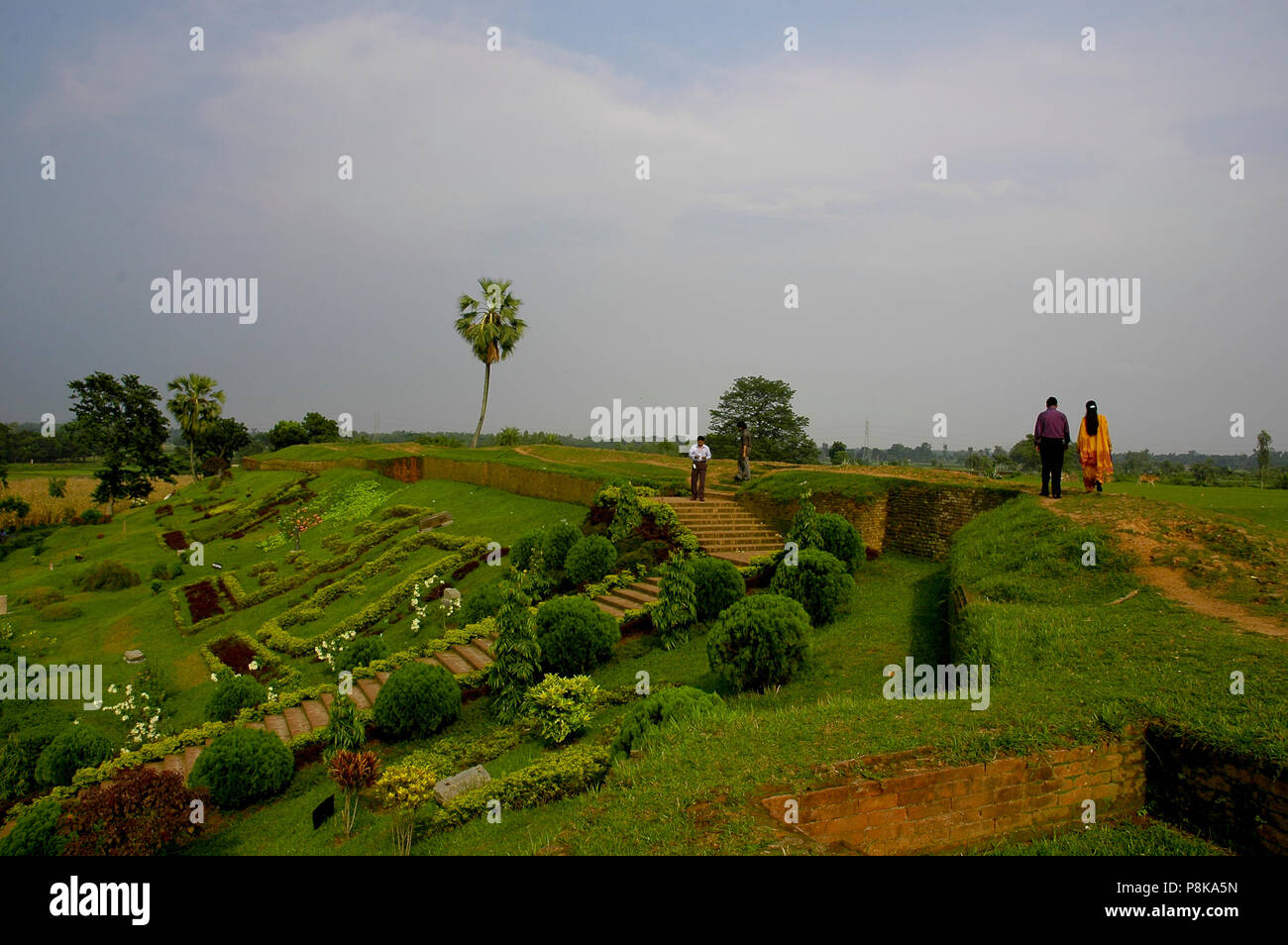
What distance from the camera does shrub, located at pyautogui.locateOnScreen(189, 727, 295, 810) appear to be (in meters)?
8.54

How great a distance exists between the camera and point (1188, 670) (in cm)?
542

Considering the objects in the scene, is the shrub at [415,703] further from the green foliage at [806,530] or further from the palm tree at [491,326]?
the palm tree at [491,326]

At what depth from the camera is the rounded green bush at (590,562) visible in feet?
45.2

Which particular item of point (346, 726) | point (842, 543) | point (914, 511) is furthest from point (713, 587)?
point (346, 726)

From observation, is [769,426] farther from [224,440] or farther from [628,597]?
[224,440]

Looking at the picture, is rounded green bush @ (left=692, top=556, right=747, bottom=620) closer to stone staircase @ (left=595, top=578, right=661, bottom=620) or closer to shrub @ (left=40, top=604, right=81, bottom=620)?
stone staircase @ (left=595, top=578, right=661, bottom=620)

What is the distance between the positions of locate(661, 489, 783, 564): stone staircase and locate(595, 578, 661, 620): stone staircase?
1760 millimetres

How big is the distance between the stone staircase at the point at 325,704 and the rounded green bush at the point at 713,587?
11.9 ft

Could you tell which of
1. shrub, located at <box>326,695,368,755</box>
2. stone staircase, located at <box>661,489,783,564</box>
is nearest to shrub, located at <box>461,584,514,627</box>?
stone staircase, located at <box>661,489,783,564</box>

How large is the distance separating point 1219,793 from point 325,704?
11989mm

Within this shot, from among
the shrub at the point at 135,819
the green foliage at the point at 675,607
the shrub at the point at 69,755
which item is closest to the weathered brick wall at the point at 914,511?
the green foliage at the point at 675,607
